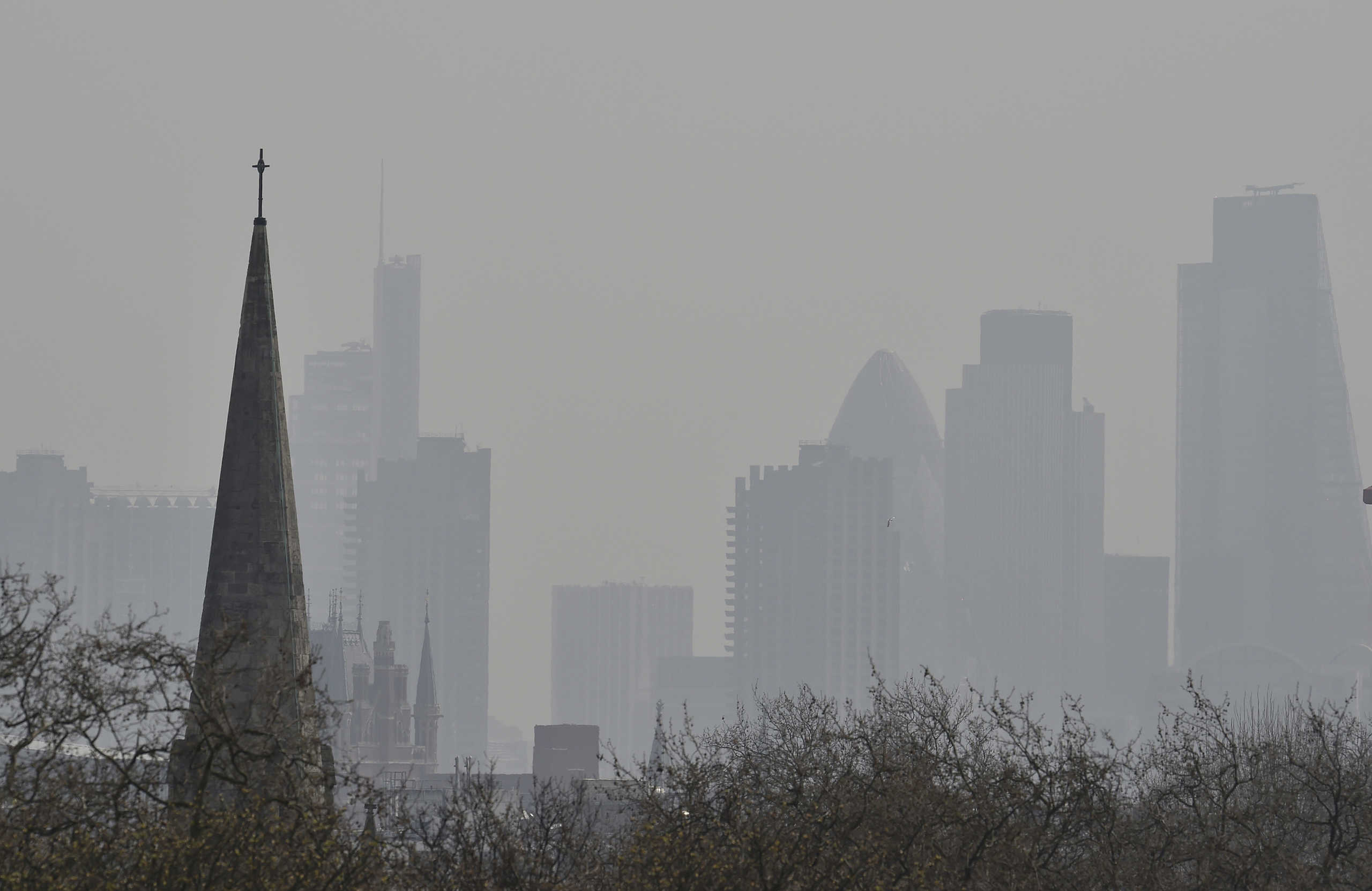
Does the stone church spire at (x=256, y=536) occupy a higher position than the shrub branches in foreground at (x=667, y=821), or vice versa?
the stone church spire at (x=256, y=536)

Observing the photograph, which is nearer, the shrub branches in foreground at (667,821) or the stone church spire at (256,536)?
the shrub branches in foreground at (667,821)

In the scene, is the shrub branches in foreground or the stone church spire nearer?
the shrub branches in foreground

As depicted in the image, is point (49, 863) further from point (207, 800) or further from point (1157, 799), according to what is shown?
point (1157, 799)

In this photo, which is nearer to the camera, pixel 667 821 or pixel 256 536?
pixel 667 821

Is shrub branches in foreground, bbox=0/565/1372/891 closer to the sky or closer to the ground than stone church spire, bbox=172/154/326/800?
closer to the ground

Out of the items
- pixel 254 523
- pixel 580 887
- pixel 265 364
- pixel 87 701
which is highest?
pixel 265 364

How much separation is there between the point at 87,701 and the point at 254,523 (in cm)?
1031

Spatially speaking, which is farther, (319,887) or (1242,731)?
(1242,731)

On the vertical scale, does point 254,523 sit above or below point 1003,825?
above

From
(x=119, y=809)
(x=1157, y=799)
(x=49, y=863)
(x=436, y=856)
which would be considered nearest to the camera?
(x=49, y=863)

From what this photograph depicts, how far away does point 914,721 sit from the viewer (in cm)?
7338

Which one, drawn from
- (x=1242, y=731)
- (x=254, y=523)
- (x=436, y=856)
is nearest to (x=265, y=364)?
(x=254, y=523)

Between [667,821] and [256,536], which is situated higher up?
[256,536]

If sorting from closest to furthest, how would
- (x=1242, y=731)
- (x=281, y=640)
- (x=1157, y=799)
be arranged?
1. (x=281, y=640)
2. (x=1157, y=799)
3. (x=1242, y=731)
